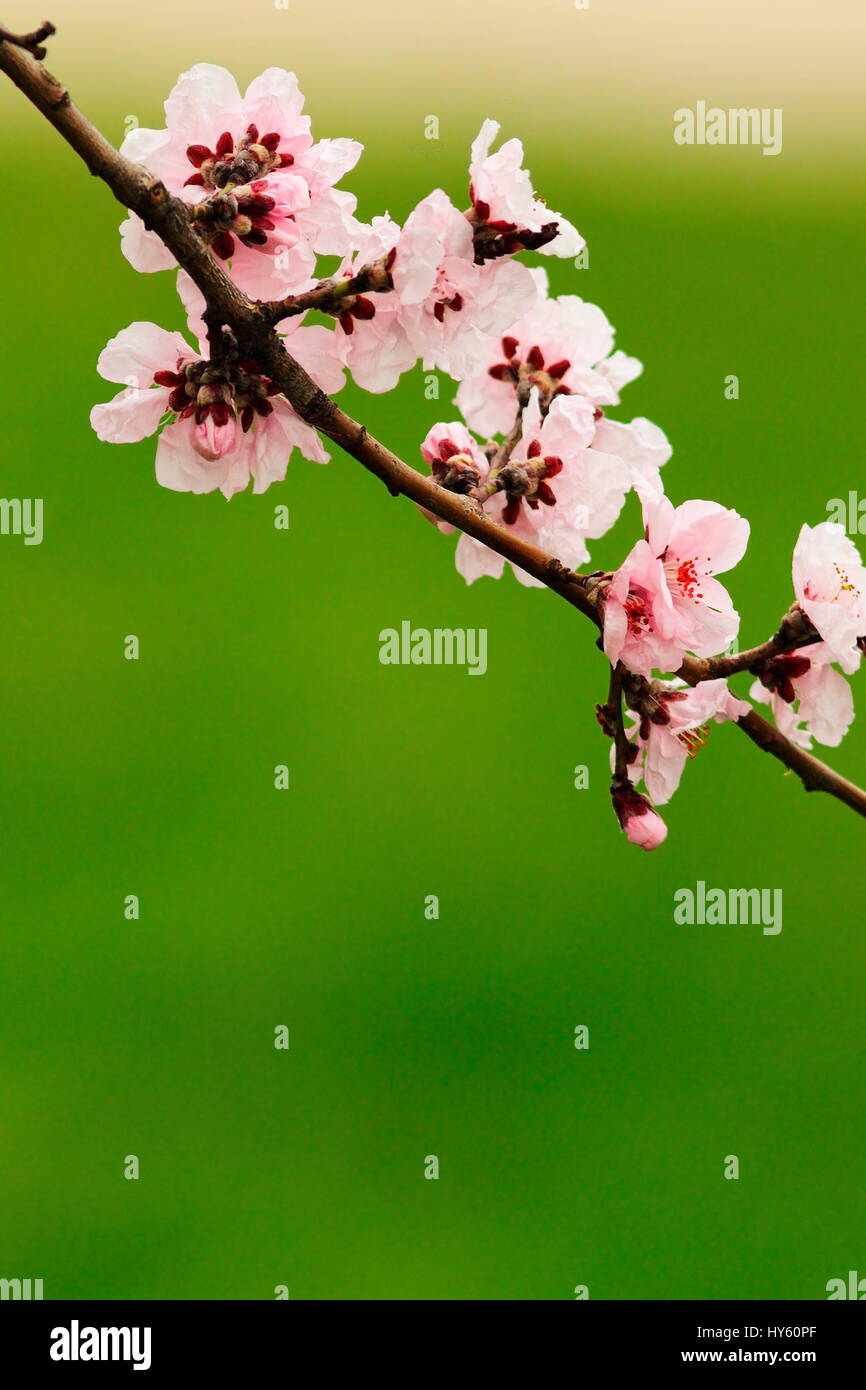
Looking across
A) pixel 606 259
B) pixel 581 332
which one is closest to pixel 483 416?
pixel 581 332

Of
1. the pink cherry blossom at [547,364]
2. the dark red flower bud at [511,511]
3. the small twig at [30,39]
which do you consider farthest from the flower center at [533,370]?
the small twig at [30,39]

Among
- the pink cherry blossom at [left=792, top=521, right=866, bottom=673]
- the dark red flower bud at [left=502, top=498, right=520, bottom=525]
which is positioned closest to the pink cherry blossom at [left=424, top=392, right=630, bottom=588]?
the dark red flower bud at [left=502, top=498, right=520, bottom=525]

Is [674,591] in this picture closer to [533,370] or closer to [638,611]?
[638,611]

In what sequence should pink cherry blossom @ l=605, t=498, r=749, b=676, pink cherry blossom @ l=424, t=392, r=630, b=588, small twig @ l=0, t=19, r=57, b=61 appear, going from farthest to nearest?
1. pink cherry blossom @ l=424, t=392, r=630, b=588
2. pink cherry blossom @ l=605, t=498, r=749, b=676
3. small twig @ l=0, t=19, r=57, b=61

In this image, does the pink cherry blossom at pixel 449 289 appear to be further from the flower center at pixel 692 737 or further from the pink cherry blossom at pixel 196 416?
the flower center at pixel 692 737

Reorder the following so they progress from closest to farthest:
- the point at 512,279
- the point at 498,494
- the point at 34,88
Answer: the point at 34,88
the point at 512,279
the point at 498,494

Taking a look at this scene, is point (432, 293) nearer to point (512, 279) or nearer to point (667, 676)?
point (512, 279)

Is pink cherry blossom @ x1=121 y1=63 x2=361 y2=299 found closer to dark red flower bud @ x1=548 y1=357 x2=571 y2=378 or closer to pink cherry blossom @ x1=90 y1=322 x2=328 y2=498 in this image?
pink cherry blossom @ x1=90 y1=322 x2=328 y2=498
